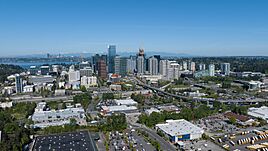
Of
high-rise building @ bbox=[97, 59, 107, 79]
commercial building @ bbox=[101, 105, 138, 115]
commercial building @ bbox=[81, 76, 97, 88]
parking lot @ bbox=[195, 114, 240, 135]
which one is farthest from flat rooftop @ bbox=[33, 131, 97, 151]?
high-rise building @ bbox=[97, 59, 107, 79]

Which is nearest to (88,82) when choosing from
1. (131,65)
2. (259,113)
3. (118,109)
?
(118,109)

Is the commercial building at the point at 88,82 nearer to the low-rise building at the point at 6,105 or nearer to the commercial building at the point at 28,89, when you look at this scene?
the commercial building at the point at 28,89

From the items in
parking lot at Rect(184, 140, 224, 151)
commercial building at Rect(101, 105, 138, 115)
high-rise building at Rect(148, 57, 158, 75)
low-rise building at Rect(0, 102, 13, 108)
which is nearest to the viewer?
parking lot at Rect(184, 140, 224, 151)

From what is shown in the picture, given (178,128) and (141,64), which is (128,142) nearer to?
(178,128)

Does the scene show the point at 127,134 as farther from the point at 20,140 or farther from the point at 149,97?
the point at 149,97

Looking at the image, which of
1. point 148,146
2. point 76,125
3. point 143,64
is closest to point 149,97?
point 76,125

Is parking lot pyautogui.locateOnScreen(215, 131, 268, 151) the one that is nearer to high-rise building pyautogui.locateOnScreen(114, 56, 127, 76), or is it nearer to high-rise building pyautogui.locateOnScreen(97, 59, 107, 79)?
high-rise building pyautogui.locateOnScreen(97, 59, 107, 79)
